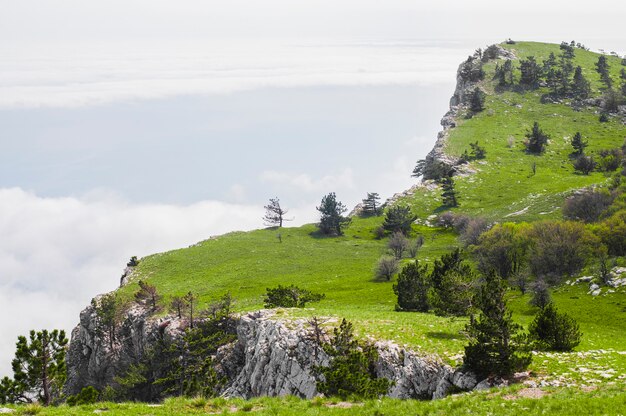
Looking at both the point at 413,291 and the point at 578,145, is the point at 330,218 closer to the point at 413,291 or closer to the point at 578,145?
the point at 413,291

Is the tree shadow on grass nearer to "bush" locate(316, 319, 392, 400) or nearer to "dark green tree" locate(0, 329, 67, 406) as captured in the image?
"bush" locate(316, 319, 392, 400)

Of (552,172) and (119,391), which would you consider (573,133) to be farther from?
(119,391)

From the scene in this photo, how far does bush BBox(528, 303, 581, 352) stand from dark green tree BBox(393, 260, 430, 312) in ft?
70.7

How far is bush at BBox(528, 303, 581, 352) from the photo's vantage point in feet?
132

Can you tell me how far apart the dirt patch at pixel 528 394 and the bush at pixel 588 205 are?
249 feet

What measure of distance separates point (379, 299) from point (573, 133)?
136 meters

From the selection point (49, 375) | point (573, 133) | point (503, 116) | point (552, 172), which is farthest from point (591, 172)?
point (49, 375)

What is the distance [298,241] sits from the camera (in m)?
122

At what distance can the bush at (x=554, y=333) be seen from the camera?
4038cm

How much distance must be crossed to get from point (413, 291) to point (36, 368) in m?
43.9

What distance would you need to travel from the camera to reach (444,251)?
343ft

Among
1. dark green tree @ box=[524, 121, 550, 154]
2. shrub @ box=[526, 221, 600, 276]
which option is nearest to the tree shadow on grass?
→ shrub @ box=[526, 221, 600, 276]

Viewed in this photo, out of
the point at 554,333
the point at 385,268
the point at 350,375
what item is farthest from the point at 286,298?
the point at 554,333

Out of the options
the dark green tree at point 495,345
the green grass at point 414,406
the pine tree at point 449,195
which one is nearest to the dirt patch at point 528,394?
the green grass at point 414,406
